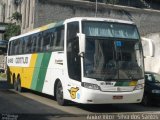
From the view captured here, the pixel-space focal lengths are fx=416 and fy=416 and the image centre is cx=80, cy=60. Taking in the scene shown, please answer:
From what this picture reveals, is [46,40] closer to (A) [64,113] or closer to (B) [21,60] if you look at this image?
(B) [21,60]

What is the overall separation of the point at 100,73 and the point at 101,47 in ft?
3.05

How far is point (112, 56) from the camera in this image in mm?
14102

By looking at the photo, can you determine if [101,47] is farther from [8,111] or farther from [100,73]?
[8,111]

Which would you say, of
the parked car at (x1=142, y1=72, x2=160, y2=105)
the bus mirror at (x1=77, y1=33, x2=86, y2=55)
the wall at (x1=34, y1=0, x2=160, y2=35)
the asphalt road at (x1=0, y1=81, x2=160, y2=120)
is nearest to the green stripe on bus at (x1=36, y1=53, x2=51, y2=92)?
the asphalt road at (x1=0, y1=81, x2=160, y2=120)

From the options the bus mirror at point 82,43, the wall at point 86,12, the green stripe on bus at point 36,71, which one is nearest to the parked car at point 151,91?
the green stripe on bus at point 36,71

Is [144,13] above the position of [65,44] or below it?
above

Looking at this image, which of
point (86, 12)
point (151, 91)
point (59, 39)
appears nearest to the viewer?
point (59, 39)

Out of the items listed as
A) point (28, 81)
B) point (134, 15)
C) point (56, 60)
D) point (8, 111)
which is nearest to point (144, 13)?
point (134, 15)

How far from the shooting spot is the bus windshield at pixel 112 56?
13.8 meters

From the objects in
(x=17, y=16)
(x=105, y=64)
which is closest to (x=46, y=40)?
(x=105, y=64)

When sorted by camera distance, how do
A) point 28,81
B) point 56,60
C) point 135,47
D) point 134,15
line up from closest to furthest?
point 135,47 → point 56,60 → point 28,81 → point 134,15

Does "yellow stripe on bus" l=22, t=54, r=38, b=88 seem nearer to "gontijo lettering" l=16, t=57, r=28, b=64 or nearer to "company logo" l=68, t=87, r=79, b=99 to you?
"gontijo lettering" l=16, t=57, r=28, b=64

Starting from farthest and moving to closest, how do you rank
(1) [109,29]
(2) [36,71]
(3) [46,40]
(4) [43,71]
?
(2) [36,71] → (4) [43,71] → (3) [46,40] → (1) [109,29]

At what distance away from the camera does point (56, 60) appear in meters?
16.4
